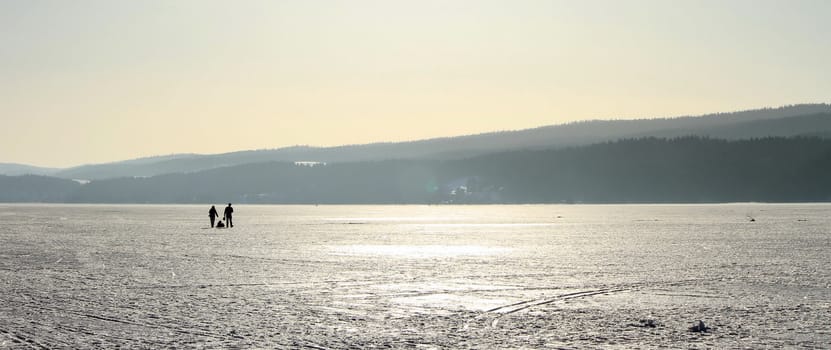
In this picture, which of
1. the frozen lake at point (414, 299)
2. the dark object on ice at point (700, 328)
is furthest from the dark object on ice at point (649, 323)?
the dark object on ice at point (700, 328)

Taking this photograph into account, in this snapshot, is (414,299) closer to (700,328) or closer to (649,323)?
(649,323)

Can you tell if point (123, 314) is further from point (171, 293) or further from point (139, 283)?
point (139, 283)

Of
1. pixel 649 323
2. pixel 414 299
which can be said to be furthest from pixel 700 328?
pixel 414 299

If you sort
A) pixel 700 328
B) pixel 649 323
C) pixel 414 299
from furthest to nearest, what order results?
pixel 414 299 → pixel 649 323 → pixel 700 328

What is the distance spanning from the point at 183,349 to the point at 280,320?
3.07 metres

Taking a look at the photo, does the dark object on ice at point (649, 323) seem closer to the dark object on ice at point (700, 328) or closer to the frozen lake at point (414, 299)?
the frozen lake at point (414, 299)

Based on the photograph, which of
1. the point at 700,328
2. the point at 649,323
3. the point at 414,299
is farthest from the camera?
the point at 414,299

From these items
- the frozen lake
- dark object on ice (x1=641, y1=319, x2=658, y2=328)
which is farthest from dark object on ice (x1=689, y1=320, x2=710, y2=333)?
dark object on ice (x1=641, y1=319, x2=658, y2=328)

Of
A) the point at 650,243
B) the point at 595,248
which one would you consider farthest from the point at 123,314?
the point at 650,243

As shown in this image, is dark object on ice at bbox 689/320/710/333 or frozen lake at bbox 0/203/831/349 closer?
frozen lake at bbox 0/203/831/349

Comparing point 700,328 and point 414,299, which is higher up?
point 414,299

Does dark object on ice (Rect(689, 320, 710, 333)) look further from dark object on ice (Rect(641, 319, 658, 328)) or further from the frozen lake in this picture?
dark object on ice (Rect(641, 319, 658, 328))

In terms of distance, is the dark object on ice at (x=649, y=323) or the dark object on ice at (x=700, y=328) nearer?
the dark object on ice at (x=700, y=328)

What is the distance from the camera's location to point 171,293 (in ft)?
65.5
